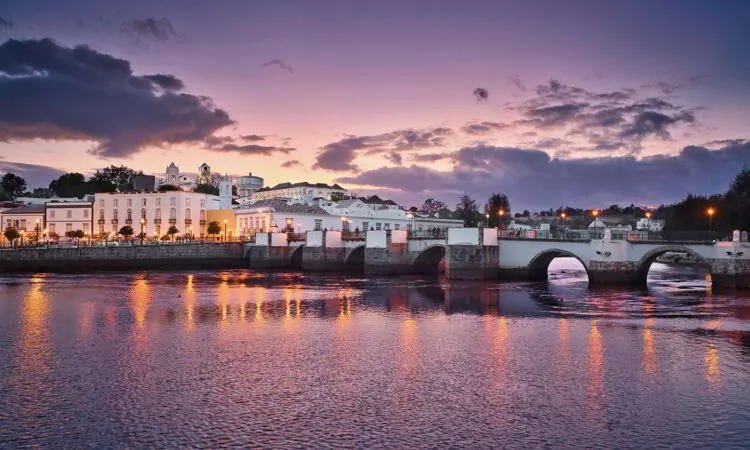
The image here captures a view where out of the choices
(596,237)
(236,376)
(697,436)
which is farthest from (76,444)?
(596,237)

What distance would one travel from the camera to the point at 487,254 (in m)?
44.1

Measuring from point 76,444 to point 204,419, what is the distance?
7.41 feet

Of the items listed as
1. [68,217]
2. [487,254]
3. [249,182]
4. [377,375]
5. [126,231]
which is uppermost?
[249,182]

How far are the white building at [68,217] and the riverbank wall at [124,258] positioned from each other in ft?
70.5

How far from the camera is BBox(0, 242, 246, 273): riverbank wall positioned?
60.9 m

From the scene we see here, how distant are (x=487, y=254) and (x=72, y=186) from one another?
92.2 m

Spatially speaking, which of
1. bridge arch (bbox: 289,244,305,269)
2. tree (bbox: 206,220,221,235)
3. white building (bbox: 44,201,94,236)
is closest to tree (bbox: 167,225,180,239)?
tree (bbox: 206,220,221,235)

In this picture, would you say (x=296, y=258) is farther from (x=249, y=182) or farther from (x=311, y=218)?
(x=249, y=182)

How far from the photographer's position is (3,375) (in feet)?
50.5

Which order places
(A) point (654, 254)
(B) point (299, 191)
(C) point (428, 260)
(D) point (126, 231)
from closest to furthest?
(A) point (654, 254) → (C) point (428, 260) → (D) point (126, 231) → (B) point (299, 191)

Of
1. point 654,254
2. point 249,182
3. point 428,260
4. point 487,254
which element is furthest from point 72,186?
point 654,254

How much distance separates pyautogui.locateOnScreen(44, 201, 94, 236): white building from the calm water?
191 ft

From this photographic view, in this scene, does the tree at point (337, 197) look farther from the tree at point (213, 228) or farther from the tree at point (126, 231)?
the tree at point (126, 231)

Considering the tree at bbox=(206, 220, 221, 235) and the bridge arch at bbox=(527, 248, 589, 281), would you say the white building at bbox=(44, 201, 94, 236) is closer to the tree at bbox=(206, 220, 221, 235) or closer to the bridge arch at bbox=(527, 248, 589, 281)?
the tree at bbox=(206, 220, 221, 235)
